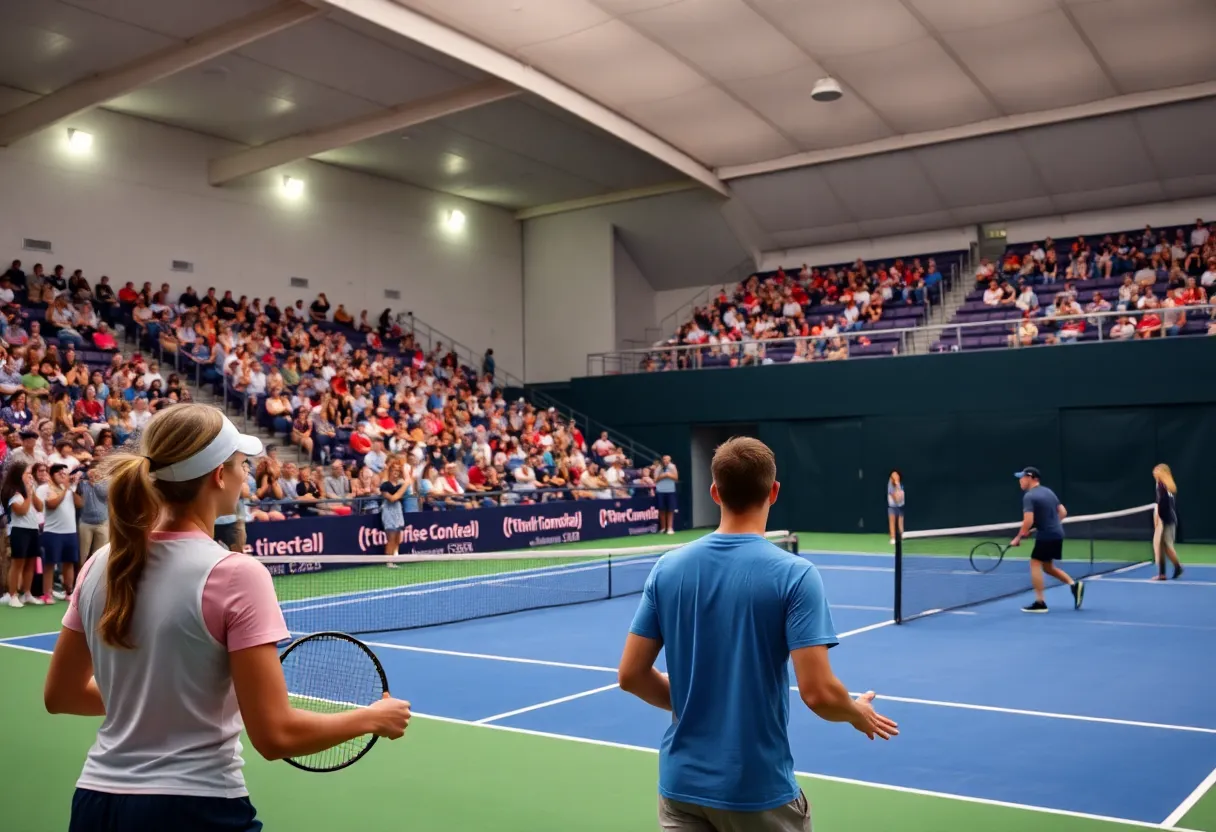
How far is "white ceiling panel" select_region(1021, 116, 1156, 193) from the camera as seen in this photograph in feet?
90.4

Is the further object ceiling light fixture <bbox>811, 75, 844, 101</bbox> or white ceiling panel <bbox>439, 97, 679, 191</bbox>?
white ceiling panel <bbox>439, 97, 679, 191</bbox>

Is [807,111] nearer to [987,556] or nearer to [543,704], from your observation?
[987,556]

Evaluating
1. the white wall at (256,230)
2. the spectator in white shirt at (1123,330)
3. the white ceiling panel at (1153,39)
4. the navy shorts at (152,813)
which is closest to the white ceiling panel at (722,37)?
the white ceiling panel at (1153,39)

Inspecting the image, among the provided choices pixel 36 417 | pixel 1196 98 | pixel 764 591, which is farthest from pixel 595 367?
pixel 764 591

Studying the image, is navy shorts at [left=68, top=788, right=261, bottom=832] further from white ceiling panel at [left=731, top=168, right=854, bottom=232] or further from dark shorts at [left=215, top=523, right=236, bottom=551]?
white ceiling panel at [left=731, top=168, right=854, bottom=232]

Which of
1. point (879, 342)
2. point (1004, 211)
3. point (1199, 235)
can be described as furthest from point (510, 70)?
point (1199, 235)

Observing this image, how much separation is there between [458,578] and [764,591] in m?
15.0

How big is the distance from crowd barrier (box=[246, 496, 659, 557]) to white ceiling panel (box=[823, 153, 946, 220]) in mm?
10625

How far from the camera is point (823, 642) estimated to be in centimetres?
303

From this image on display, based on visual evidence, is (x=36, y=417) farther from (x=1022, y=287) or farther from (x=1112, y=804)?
(x=1022, y=287)

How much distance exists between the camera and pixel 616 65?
2427cm

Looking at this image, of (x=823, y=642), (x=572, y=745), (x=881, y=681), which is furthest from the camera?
(x=881, y=681)

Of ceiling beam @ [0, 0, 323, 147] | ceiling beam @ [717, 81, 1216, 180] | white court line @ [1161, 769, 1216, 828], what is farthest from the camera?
ceiling beam @ [717, 81, 1216, 180]

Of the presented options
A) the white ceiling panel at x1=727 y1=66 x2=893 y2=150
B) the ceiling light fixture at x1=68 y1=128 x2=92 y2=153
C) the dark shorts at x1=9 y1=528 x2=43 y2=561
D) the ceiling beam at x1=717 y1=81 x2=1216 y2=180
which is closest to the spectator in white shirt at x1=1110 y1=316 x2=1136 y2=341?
the ceiling beam at x1=717 y1=81 x2=1216 y2=180
